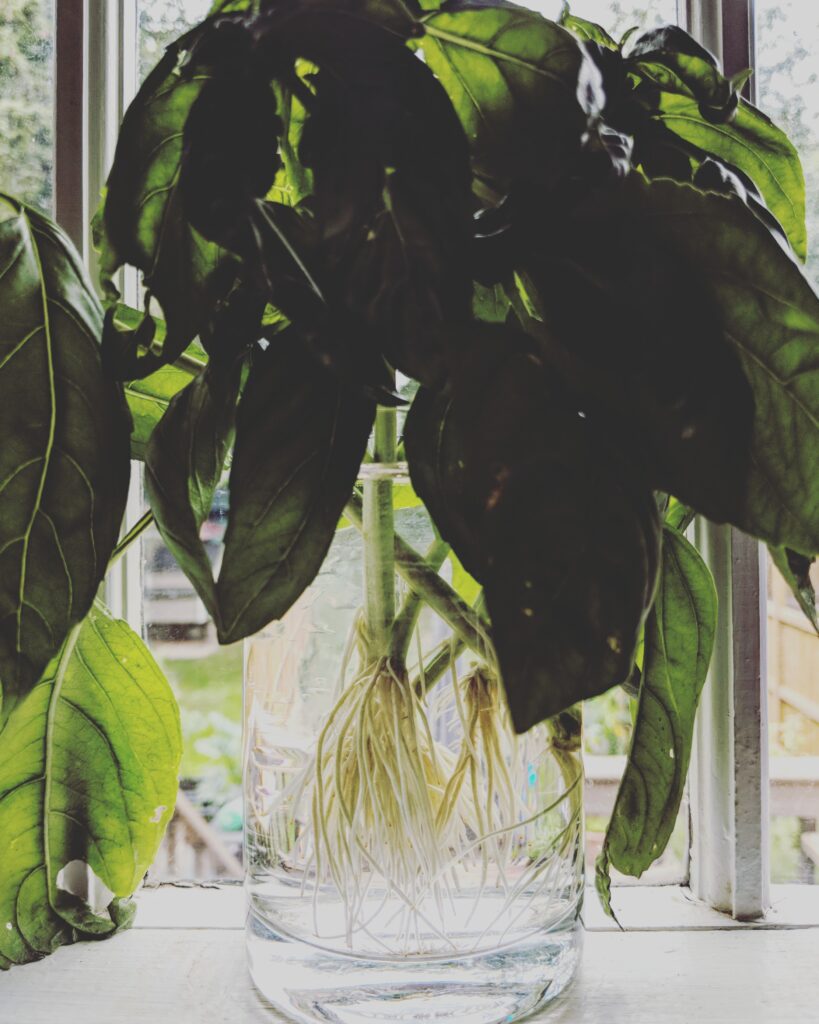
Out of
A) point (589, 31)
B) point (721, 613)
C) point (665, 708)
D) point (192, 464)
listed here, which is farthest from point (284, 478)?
point (721, 613)

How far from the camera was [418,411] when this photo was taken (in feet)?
1.57

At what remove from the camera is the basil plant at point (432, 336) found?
15.2 inches

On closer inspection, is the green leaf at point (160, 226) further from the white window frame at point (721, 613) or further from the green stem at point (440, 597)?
the white window frame at point (721, 613)

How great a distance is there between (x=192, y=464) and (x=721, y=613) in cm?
53

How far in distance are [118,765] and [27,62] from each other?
659 mm

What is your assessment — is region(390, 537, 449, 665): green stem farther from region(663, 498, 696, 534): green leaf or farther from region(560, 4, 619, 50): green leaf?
region(560, 4, 619, 50): green leaf

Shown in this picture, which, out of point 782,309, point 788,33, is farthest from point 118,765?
point 788,33

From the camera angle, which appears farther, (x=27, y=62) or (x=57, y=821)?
(x=27, y=62)

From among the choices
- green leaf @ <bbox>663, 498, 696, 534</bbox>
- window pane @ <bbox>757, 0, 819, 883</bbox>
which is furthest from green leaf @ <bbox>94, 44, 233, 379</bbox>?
window pane @ <bbox>757, 0, 819, 883</bbox>

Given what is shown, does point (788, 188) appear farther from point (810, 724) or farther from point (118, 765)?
point (118, 765)

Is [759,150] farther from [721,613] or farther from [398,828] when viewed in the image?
[398,828]

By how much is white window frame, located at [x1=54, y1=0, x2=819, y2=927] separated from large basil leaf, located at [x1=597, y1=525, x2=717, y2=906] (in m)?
0.24

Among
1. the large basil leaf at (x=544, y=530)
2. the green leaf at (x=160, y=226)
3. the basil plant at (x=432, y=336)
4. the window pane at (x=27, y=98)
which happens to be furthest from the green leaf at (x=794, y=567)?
the window pane at (x=27, y=98)

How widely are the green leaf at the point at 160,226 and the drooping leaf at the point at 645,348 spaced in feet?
0.53
